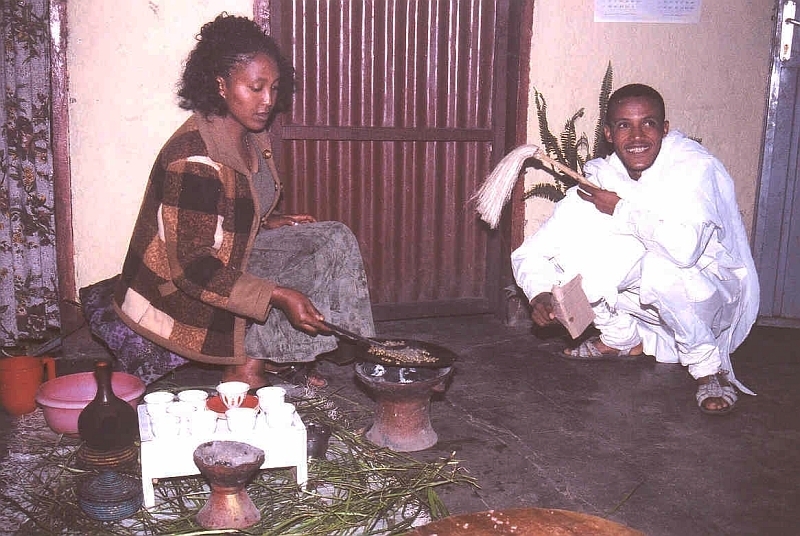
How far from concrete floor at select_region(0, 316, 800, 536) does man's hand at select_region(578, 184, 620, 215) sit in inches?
38.5

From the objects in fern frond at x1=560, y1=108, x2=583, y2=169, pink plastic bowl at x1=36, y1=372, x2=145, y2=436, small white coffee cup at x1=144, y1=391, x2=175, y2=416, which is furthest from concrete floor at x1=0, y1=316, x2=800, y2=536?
fern frond at x1=560, y1=108, x2=583, y2=169

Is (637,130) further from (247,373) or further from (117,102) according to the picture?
(117,102)

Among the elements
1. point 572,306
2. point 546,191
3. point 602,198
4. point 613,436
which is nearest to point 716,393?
point 613,436

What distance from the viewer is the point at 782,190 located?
5457 millimetres

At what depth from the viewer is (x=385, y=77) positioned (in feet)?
15.9

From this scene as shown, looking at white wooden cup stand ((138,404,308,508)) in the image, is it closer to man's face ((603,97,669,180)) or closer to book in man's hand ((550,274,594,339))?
book in man's hand ((550,274,594,339))

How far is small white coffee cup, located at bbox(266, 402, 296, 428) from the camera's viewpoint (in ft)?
8.82

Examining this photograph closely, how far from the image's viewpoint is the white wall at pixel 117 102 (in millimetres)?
4094

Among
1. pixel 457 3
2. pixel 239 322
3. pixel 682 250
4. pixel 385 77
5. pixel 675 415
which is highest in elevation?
pixel 457 3

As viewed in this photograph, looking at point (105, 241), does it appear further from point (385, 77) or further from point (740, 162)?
point (740, 162)

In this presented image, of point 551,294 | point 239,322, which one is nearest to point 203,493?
point 239,322

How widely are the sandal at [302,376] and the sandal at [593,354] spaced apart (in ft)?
5.08

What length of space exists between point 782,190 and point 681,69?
117 cm

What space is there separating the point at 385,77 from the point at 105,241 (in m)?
2.02
